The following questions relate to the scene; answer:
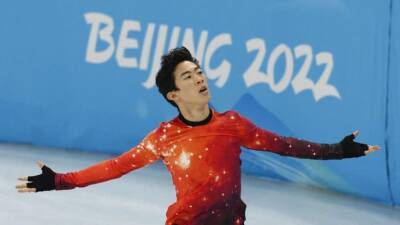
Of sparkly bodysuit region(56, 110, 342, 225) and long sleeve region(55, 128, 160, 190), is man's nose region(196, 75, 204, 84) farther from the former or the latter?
long sleeve region(55, 128, 160, 190)

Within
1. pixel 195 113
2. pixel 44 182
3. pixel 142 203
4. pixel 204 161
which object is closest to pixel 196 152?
pixel 204 161

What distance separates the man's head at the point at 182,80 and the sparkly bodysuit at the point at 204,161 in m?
0.10

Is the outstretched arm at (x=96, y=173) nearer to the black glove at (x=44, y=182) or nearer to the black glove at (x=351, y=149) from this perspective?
the black glove at (x=44, y=182)

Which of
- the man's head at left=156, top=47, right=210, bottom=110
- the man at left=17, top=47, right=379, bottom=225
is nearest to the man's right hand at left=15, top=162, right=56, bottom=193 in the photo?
the man at left=17, top=47, right=379, bottom=225

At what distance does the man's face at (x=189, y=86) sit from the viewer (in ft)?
11.3

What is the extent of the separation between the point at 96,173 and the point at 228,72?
10.1ft

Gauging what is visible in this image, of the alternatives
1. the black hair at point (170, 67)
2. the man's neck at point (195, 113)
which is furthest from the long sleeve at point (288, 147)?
the black hair at point (170, 67)

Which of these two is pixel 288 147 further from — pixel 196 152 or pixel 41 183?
pixel 41 183

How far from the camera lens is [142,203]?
563cm

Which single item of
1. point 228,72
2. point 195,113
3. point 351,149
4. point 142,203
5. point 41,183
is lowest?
point 41,183

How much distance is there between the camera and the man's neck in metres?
3.47

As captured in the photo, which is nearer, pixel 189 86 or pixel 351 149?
pixel 189 86

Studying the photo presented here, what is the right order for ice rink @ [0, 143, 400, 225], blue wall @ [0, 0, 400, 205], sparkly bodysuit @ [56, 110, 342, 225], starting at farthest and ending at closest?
blue wall @ [0, 0, 400, 205], ice rink @ [0, 143, 400, 225], sparkly bodysuit @ [56, 110, 342, 225]

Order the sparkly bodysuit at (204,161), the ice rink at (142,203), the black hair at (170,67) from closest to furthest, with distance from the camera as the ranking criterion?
1. the sparkly bodysuit at (204,161)
2. the black hair at (170,67)
3. the ice rink at (142,203)
